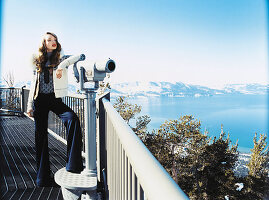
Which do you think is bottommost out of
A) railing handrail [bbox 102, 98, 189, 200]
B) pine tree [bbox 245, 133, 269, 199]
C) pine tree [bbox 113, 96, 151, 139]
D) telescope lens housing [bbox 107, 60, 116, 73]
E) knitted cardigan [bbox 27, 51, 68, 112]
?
pine tree [bbox 245, 133, 269, 199]

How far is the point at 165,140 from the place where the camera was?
59.2 feet

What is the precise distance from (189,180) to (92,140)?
19.9m

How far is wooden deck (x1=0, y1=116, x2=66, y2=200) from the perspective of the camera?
2.11 m

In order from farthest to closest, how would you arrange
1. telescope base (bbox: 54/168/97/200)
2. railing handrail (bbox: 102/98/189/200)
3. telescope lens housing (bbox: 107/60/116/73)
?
1. telescope lens housing (bbox: 107/60/116/73)
2. telescope base (bbox: 54/168/97/200)
3. railing handrail (bbox: 102/98/189/200)

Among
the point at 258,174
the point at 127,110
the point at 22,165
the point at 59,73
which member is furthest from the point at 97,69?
the point at 258,174

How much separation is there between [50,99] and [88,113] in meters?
0.37

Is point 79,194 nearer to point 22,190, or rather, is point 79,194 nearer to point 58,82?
point 22,190

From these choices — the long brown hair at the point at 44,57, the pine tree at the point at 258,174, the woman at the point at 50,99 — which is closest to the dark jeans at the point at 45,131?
the woman at the point at 50,99

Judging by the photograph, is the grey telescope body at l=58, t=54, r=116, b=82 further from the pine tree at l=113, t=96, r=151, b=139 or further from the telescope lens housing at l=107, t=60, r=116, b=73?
the pine tree at l=113, t=96, r=151, b=139

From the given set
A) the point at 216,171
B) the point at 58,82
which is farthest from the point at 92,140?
the point at 216,171

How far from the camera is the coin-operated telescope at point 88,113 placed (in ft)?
6.46

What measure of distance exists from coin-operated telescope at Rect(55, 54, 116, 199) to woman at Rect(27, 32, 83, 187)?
9 centimetres

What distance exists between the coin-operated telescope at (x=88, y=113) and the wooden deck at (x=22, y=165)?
248 millimetres

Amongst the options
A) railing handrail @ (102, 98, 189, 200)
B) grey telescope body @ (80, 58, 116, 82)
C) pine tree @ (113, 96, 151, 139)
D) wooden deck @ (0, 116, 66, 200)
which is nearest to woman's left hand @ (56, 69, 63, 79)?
grey telescope body @ (80, 58, 116, 82)
